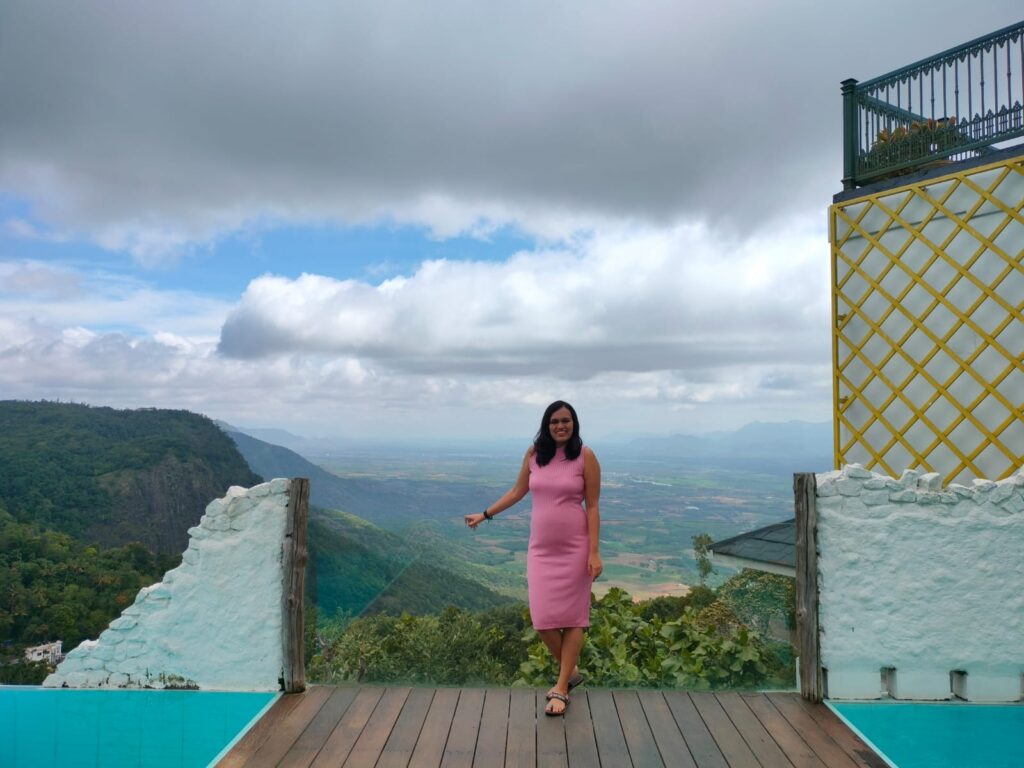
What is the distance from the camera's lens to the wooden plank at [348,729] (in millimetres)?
2260

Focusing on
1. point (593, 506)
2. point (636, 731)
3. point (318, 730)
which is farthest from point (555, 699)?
point (318, 730)

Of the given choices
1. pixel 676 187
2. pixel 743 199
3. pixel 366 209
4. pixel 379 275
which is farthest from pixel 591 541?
pixel 379 275

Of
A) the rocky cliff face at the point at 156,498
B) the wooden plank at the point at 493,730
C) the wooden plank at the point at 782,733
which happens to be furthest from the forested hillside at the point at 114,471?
the wooden plank at the point at 782,733

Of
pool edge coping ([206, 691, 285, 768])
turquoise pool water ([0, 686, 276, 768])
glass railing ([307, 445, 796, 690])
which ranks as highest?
glass railing ([307, 445, 796, 690])

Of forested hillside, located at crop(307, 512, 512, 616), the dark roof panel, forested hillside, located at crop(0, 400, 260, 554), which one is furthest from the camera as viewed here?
forested hillside, located at crop(0, 400, 260, 554)

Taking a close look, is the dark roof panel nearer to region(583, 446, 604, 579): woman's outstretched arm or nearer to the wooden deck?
the wooden deck

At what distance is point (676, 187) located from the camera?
7.91 metres

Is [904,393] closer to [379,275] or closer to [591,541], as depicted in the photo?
[591,541]

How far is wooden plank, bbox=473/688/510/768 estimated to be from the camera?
2250 mm

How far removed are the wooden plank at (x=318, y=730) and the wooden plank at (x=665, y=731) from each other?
113 centimetres

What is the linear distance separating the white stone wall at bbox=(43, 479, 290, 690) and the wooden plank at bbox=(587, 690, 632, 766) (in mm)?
1291

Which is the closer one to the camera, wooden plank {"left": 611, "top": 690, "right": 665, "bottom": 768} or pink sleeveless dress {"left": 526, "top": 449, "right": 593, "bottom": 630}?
wooden plank {"left": 611, "top": 690, "right": 665, "bottom": 768}

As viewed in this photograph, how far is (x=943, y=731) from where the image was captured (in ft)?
9.05

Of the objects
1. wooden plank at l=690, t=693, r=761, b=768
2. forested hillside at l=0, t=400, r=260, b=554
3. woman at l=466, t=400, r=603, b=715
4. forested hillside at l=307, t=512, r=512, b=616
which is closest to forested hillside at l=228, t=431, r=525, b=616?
forested hillside at l=307, t=512, r=512, b=616
